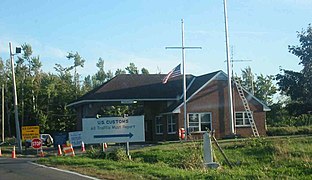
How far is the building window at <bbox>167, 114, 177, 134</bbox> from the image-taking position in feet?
143

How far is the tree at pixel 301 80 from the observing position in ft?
148

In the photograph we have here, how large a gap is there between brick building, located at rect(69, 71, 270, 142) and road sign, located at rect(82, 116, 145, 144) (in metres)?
15.9

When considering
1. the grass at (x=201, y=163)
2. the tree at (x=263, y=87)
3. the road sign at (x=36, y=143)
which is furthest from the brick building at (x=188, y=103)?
the tree at (x=263, y=87)

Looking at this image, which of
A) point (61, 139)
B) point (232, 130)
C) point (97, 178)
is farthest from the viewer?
point (61, 139)

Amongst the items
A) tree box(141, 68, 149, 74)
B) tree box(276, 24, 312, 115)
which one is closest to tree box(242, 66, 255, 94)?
tree box(141, 68, 149, 74)

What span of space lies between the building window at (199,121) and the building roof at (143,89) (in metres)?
1.58

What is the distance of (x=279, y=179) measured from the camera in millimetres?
15008

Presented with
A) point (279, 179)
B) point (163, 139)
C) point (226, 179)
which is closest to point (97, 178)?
point (226, 179)

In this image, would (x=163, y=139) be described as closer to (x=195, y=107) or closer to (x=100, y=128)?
(x=195, y=107)

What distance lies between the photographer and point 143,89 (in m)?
45.8

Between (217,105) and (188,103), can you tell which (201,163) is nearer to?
(188,103)

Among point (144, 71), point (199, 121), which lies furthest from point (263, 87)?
point (199, 121)

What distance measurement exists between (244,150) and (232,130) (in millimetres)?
13141

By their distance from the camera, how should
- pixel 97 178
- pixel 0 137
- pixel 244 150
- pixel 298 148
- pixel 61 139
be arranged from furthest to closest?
pixel 0 137 < pixel 61 139 < pixel 244 150 < pixel 298 148 < pixel 97 178
